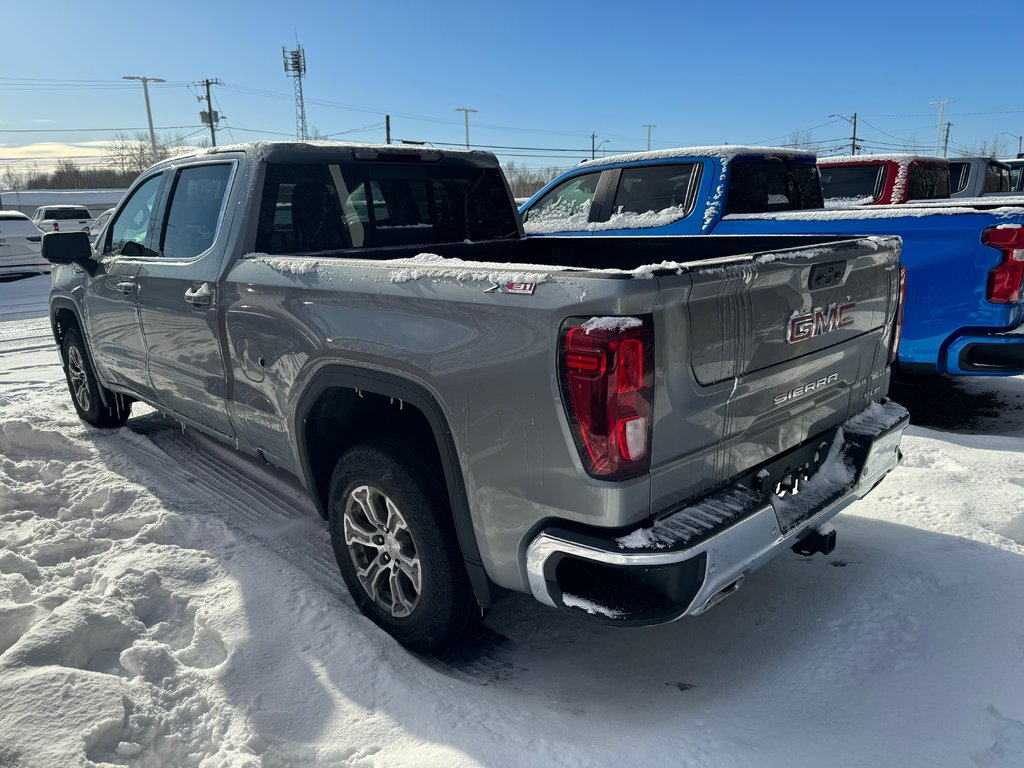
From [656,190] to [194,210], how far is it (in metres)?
4.18

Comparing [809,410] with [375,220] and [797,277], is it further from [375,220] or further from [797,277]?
[375,220]

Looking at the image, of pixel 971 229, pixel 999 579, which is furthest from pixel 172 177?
pixel 971 229

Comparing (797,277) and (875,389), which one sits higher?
(797,277)

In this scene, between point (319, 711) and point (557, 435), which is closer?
point (557, 435)

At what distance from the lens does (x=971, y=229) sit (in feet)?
15.9

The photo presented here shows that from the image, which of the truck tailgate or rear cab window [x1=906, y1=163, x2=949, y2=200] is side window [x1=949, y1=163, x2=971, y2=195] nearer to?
rear cab window [x1=906, y1=163, x2=949, y2=200]

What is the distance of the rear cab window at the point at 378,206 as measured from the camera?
11.7 ft

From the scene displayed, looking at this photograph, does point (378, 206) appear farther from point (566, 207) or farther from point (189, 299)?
point (566, 207)

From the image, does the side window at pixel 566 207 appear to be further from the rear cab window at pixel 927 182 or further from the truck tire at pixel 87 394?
the rear cab window at pixel 927 182

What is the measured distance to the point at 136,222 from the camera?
14.9 feet

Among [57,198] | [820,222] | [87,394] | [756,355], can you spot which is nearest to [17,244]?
[87,394]

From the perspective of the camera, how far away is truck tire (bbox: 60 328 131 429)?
539 centimetres

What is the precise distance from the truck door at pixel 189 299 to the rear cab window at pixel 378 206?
11.3 inches

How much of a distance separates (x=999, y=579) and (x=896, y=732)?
3.92ft
